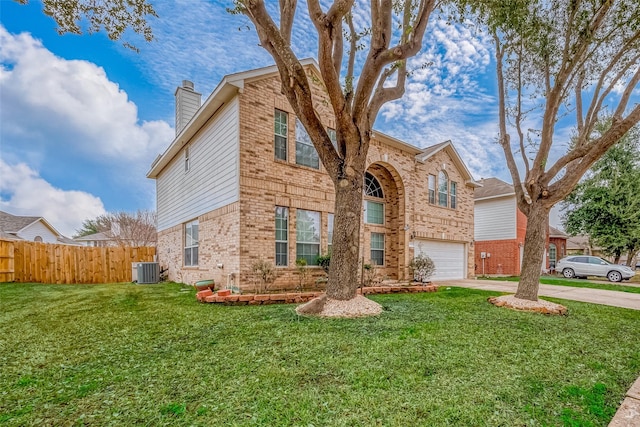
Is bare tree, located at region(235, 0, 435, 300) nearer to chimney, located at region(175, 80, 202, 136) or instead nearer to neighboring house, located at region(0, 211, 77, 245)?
chimney, located at region(175, 80, 202, 136)

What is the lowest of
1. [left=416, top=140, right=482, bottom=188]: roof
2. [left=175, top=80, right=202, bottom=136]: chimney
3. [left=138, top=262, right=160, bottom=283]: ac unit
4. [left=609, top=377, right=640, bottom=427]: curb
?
[left=138, top=262, right=160, bottom=283]: ac unit

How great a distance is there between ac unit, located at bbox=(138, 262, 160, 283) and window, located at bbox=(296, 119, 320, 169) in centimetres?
820

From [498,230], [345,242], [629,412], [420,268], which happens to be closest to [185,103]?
[345,242]

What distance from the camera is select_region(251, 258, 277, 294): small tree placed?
8.15m

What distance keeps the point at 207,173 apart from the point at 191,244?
122 inches

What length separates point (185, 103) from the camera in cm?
1282

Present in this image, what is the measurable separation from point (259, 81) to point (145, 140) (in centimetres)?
1124

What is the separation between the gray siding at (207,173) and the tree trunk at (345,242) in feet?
11.6

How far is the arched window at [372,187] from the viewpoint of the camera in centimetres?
1248

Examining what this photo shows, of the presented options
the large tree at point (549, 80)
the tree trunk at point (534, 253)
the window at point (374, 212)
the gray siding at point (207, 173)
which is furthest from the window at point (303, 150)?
the tree trunk at point (534, 253)

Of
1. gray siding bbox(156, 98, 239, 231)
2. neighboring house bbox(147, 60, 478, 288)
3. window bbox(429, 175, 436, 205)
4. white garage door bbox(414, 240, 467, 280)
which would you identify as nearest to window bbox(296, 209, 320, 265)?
neighboring house bbox(147, 60, 478, 288)

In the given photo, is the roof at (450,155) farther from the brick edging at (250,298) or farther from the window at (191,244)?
the window at (191,244)

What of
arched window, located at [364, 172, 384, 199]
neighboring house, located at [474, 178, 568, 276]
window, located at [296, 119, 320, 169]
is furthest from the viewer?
neighboring house, located at [474, 178, 568, 276]

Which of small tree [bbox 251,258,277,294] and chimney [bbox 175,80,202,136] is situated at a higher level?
chimney [bbox 175,80,202,136]
